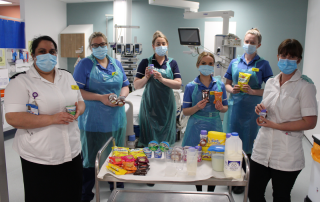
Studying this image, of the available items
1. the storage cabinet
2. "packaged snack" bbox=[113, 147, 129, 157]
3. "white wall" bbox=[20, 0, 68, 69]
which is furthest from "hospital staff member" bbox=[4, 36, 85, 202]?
the storage cabinet

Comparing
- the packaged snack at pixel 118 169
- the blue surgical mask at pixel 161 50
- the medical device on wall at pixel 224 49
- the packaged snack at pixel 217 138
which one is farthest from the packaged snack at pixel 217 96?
the medical device on wall at pixel 224 49

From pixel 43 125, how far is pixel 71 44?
5882 millimetres

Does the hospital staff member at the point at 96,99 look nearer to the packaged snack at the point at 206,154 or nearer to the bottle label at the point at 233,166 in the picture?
the packaged snack at the point at 206,154

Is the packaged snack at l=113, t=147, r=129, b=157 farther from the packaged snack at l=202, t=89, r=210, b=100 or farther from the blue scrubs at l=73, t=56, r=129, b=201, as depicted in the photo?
the packaged snack at l=202, t=89, r=210, b=100

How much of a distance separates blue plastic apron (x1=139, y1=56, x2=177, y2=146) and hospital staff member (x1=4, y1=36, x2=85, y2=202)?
3.97 ft

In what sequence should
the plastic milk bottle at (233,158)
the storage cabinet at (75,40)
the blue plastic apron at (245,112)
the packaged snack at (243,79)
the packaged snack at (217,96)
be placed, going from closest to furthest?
1. the plastic milk bottle at (233,158)
2. the packaged snack at (217,96)
3. the packaged snack at (243,79)
4. the blue plastic apron at (245,112)
5. the storage cabinet at (75,40)

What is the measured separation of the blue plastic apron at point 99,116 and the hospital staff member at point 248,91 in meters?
1.27

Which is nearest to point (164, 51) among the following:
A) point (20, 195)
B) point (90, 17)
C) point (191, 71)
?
point (20, 195)

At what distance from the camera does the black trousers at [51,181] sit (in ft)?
5.85

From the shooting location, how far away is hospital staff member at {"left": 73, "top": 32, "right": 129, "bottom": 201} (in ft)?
8.29

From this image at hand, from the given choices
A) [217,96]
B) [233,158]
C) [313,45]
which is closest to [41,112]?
[233,158]

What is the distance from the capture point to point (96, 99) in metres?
2.52

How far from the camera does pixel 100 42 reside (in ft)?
8.40

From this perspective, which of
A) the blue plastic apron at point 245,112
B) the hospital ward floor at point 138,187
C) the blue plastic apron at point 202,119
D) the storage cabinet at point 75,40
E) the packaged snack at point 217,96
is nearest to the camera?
the packaged snack at point 217,96
